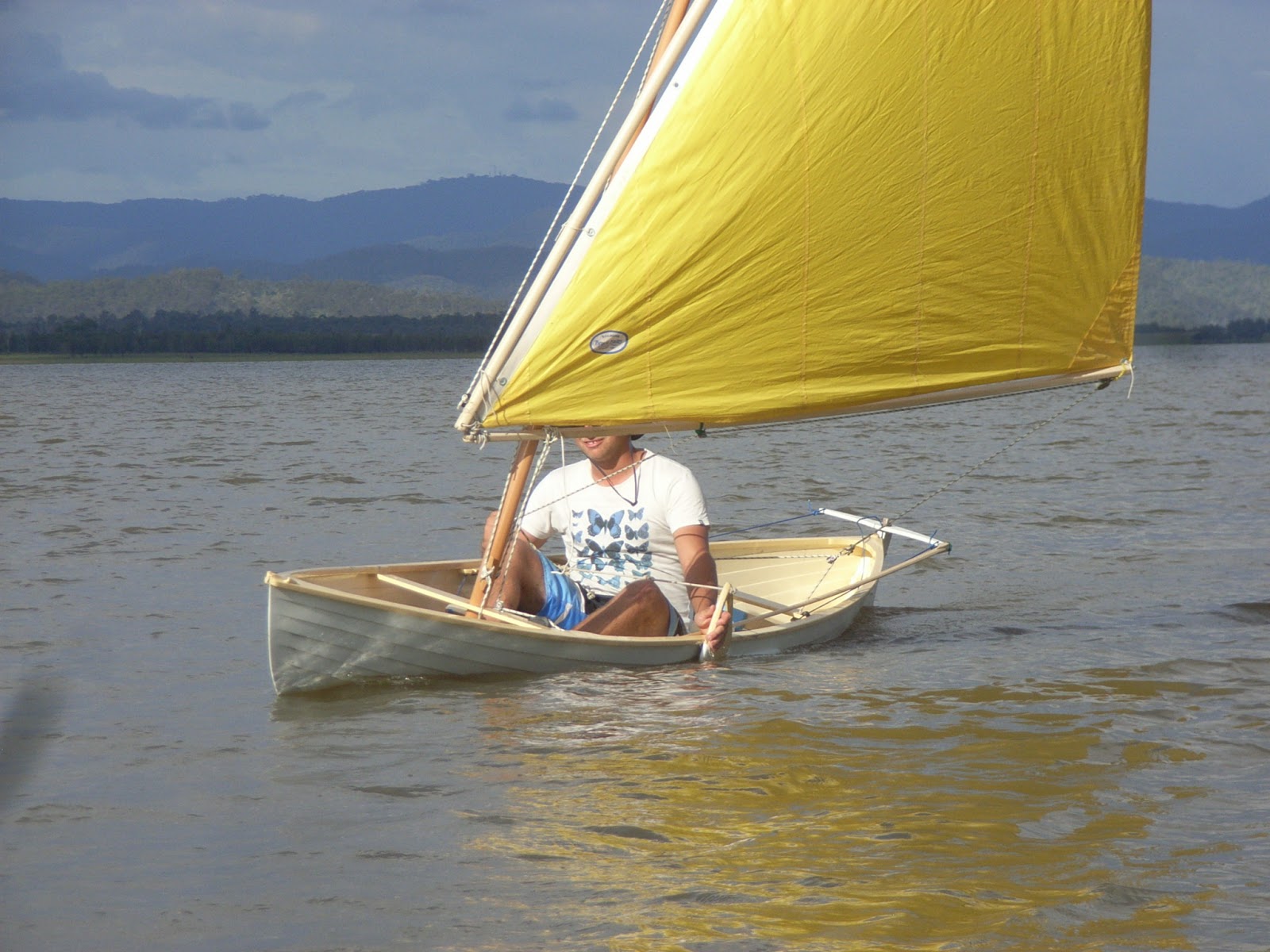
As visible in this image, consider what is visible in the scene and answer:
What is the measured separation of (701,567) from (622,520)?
20.0 inches

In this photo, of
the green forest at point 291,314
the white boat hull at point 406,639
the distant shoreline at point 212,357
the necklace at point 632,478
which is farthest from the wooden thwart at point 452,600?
the distant shoreline at point 212,357

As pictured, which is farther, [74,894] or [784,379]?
[784,379]

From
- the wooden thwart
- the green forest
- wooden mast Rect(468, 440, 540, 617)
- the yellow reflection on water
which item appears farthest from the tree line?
the yellow reflection on water

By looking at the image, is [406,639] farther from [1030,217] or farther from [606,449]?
[1030,217]

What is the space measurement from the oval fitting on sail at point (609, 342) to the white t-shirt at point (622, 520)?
77 cm

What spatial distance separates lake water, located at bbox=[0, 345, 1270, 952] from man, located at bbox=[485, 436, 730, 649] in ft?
1.17

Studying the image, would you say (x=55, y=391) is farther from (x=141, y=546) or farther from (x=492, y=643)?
(x=492, y=643)

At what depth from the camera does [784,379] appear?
26.2 feet

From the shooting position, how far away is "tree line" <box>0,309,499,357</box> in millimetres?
92438

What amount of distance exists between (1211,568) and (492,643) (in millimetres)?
6880

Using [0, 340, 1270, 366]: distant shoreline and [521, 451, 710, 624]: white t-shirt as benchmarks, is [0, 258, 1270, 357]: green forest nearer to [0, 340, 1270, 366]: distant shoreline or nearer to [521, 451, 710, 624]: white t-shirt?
[0, 340, 1270, 366]: distant shoreline

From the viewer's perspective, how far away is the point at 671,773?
6508 millimetres

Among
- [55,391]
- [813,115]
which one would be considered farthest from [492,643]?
[55,391]

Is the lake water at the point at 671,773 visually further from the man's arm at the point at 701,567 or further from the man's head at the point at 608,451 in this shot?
the man's head at the point at 608,451
